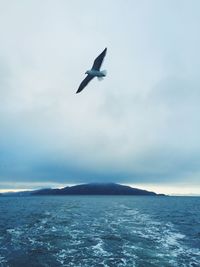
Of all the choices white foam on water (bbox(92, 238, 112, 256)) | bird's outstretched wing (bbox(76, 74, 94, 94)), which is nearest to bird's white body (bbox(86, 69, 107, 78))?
bird's outstretched wing (bbox(76, 74, 94, 94))

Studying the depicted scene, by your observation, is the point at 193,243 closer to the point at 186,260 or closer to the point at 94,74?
the point at 186,260

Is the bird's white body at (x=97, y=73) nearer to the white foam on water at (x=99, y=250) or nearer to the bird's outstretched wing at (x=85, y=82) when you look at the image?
the bird's outstretched wing at (x=85, y=82)

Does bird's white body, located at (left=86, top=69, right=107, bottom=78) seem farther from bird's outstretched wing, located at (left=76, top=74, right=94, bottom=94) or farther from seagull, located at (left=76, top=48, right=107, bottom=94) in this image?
bird's outstretched wing, located at (left=76, top=74, right=94, bottom=94)

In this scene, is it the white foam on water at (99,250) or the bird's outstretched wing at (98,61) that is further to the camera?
the white foam on water at (99,250)

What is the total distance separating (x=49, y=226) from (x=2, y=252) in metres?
19.9

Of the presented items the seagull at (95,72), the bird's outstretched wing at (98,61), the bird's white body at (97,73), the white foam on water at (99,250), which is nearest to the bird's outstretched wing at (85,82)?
the seagull at (95,72)

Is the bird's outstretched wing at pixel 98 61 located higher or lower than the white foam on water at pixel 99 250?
higher

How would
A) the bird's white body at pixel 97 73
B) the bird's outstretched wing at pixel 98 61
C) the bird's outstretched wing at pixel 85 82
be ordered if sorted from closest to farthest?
the bird's outstretched wing at pixel 98 61 → the bird's white body at pixel 97 73 → the bird's outstretched wing at pixel 85 82

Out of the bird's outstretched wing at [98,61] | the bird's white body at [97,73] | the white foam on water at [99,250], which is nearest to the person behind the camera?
the bird's outstretched wing at [98,61]

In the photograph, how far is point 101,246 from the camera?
3800 centimetres

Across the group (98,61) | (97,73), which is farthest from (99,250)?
(98,61)

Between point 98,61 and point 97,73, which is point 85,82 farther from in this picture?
point 98,61

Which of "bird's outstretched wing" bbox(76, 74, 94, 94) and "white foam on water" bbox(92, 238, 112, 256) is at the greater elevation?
"bird's outstretched wing" bbox(76, 74, 94, 94)

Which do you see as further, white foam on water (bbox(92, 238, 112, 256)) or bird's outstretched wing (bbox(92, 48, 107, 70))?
white foam on water (bbox(92, 238, 112, 256))
